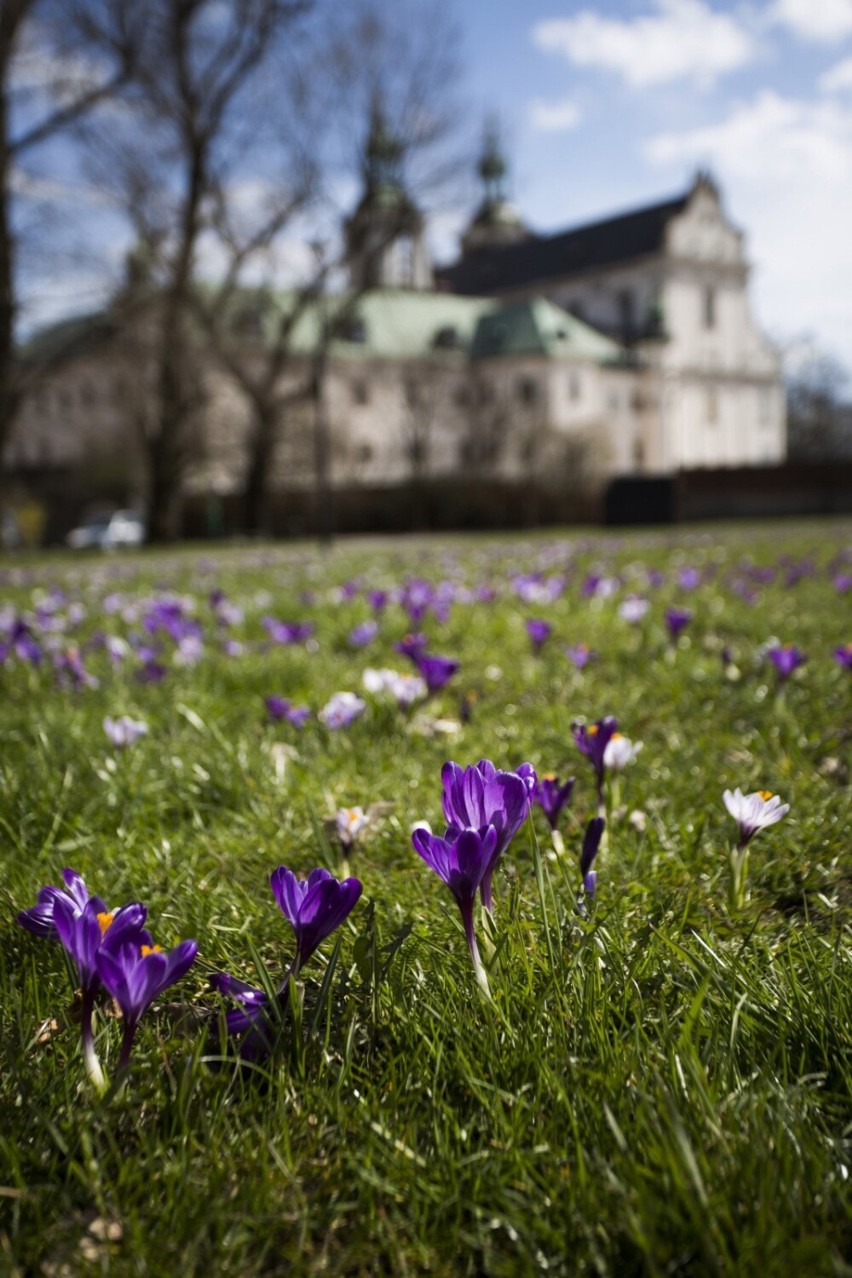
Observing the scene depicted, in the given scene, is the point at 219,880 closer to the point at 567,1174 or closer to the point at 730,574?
the point at 567,1174

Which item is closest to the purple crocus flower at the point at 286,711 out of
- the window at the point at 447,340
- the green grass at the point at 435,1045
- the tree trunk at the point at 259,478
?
the green grass at the point at 435,1045

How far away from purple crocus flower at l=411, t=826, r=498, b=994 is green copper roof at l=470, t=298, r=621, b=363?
2427 inches

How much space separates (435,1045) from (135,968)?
1.32 ft

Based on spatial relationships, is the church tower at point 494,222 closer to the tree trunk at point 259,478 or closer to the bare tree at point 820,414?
the bare tree at point 820,414

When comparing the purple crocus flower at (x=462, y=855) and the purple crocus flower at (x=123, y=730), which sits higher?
the purple crocus flower at (x=462, y=855)

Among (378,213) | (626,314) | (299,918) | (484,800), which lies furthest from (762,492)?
(626,314)

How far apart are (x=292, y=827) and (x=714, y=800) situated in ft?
3.29

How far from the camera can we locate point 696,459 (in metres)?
69.1

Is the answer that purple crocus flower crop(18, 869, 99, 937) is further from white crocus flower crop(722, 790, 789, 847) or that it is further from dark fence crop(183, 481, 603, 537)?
dark fence crop(183, 481, 603, 537)

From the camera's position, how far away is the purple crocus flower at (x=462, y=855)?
124cm

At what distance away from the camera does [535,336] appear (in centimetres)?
6141

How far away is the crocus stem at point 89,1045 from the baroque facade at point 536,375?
38548mm

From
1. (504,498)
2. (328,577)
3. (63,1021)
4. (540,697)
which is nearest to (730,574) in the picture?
(328,577)

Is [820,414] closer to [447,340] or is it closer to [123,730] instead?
[447,340]
